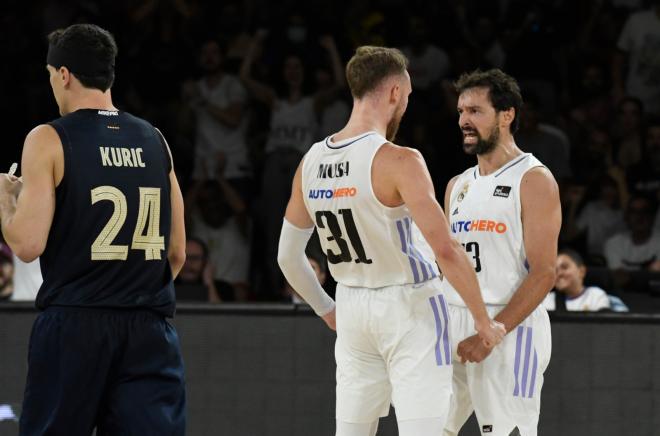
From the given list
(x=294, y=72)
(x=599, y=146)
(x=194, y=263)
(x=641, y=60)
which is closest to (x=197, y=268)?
(x=194, y=263)

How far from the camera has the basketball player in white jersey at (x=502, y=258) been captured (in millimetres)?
5266

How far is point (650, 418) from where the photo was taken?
7027mm

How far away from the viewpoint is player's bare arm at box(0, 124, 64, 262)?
419cm

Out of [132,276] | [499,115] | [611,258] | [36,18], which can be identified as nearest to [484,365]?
[499,115]

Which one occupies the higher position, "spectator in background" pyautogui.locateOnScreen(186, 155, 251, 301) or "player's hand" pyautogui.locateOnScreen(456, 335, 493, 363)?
"spectator in background" pyautogui.locateOnScreen(186, 155, 251, 301)

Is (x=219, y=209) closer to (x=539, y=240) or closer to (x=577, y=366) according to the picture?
(x=577, y=366)

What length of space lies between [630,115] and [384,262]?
7098mm

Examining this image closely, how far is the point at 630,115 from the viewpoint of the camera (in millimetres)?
11383

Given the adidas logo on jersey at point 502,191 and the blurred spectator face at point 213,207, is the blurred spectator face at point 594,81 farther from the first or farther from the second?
the adidas logo on jersey at point 502,191

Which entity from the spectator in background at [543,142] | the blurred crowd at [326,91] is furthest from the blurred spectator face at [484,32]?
the spectator in background at [543,142]

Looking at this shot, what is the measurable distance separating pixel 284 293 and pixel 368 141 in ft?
16.8

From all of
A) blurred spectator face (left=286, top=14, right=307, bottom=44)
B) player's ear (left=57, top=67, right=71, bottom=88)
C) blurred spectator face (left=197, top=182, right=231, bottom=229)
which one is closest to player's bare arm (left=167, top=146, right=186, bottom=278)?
player's ear (left=57, top=67, right=71, bottom=88)

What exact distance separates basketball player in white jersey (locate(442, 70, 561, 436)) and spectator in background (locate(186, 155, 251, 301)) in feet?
16.8

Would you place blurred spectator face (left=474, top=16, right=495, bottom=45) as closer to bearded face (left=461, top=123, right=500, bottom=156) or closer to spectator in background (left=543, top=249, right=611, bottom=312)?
spectator in background (left=543, top=249, right=611, bottom=312)
